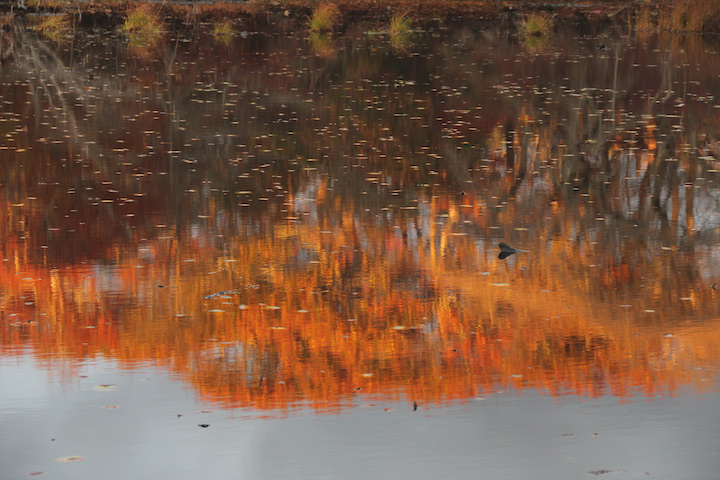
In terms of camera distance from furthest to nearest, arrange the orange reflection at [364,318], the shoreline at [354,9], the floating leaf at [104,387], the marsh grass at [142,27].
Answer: the shoreline at [354,9], the marsh grass at [142,27], the orange reflection at [364,318], the floating leaf at [104,387]

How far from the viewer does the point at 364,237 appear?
1247cm

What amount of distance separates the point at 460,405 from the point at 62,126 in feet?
46.9

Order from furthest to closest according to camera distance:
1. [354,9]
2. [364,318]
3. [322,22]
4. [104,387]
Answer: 1. [354,9]
2. [322,22]
3. [364,318]
4. [104,387]

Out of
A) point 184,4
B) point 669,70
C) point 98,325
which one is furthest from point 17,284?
point 184,4

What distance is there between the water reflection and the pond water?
4cm

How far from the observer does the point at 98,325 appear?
30.4 ft

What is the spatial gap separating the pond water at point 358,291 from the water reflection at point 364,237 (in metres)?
0.04

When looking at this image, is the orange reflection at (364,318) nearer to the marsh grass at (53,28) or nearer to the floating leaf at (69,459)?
the floating leaf at (69,459)

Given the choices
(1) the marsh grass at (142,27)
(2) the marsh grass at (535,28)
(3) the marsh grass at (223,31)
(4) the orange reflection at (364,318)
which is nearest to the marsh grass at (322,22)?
(3) the marsh grass at (223,31)

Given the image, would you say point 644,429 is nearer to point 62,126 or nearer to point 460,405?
point 460,405

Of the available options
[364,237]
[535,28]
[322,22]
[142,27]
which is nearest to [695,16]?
[535,28]

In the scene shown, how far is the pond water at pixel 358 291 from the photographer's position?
6898 millimetres

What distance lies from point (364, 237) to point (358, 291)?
7.03 feet

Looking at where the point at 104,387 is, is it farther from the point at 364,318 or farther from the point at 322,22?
the point at 322,22
